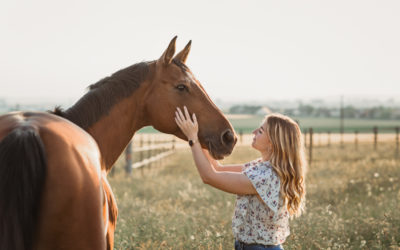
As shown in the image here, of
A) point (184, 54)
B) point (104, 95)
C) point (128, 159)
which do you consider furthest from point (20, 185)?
point (128, 159)

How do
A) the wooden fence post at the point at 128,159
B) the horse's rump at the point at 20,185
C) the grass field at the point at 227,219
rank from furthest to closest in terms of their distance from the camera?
the wooden fence post at the point at 128,159
the grass field at the point at 227,219
the horse's rump at the point at 20,185

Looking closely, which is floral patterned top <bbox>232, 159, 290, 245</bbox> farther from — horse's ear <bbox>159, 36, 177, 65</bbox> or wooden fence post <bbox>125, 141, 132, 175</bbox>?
wooden fence post <bbox>125, 141, 132, 175</bbox>

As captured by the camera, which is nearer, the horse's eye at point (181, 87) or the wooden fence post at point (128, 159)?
the horse's eye at point (181, 87)

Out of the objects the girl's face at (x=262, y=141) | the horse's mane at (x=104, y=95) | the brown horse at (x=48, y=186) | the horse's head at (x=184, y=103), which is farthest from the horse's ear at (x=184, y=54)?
the brown horse at (x=48, y=186)

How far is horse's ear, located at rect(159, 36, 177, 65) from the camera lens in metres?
3.62

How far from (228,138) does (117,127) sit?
0.95 metres

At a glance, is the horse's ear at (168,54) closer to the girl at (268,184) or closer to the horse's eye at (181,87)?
the horse's eye at (181,87)

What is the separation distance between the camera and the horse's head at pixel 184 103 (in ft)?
11.9

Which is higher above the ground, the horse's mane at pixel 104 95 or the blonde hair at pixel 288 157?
the horse's mane at pixel 104 95

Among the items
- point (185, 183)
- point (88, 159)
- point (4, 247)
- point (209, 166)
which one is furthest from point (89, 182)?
point (185, 183)

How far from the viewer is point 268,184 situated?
3.24 meters

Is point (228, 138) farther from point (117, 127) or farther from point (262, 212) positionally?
point (117, 127)

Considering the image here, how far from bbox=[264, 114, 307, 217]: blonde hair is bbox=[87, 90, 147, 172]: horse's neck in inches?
45.2

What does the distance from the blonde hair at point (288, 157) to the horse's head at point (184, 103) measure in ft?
1.49
